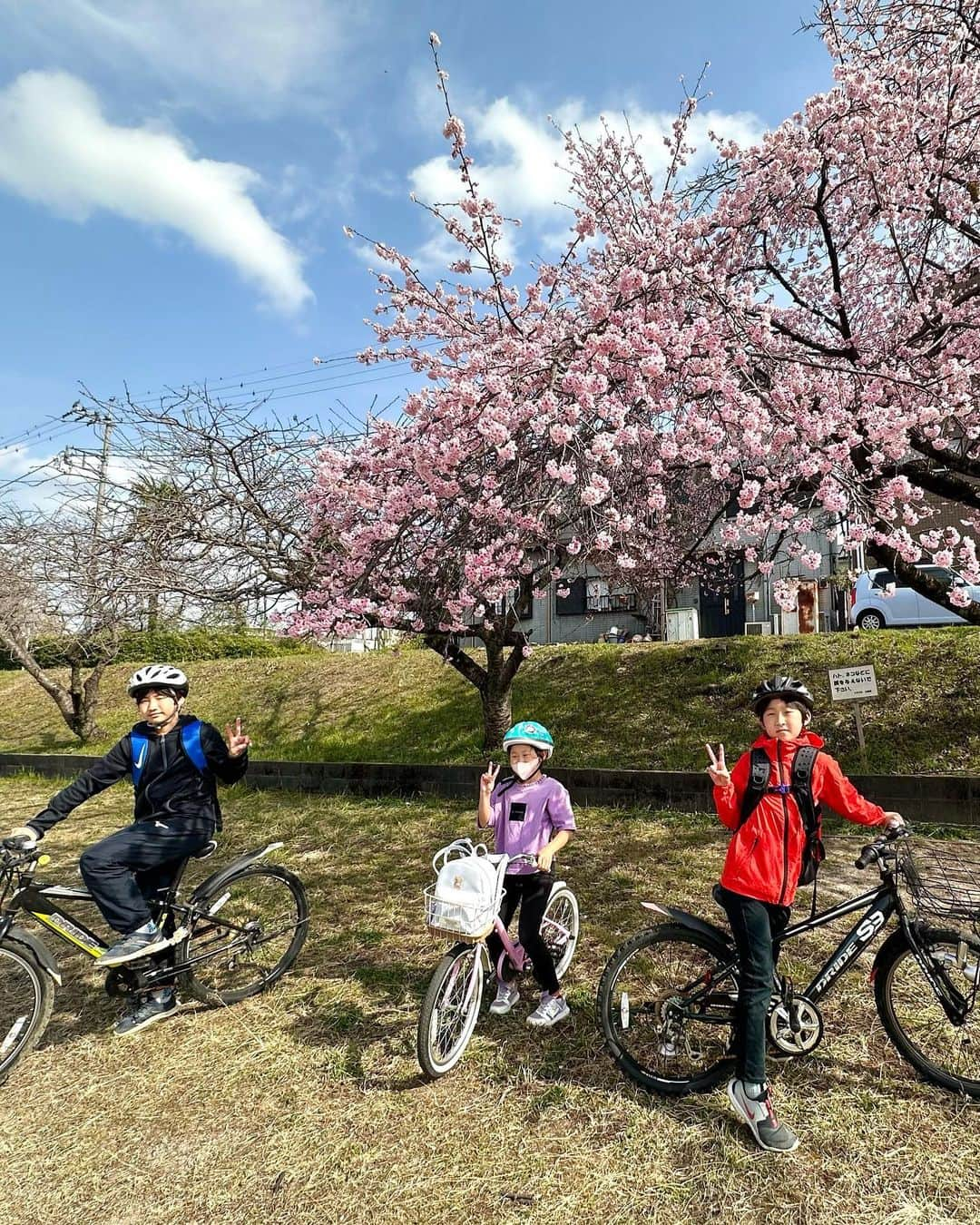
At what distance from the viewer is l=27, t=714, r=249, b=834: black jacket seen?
3797 mm

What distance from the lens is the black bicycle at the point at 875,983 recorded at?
297cm

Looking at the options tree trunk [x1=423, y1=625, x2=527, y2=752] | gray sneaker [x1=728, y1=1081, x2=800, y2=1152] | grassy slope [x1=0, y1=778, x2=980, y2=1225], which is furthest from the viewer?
tree trunk [x1=423, y1=625, x2=527, y2=752]

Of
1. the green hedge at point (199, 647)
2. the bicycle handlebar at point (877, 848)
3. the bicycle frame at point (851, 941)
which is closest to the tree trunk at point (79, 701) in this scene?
the green hedge at point (199, 647)

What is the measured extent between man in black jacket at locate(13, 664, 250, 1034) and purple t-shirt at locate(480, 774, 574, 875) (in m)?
1.48

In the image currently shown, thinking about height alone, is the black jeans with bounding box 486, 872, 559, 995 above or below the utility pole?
below

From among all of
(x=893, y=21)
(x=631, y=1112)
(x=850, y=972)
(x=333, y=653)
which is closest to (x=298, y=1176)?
(x=631, y=1112)

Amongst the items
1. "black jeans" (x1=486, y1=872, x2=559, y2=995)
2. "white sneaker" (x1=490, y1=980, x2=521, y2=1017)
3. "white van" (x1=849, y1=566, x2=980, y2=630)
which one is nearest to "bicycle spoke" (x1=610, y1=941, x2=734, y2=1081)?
"black jeans" (x1=486, y1=872, x2=559, y2=995)

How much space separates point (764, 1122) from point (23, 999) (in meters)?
3.76

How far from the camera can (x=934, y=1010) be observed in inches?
137

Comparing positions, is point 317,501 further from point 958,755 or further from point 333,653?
point 333,653

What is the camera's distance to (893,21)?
596 centimetres

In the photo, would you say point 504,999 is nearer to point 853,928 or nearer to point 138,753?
point 853,928

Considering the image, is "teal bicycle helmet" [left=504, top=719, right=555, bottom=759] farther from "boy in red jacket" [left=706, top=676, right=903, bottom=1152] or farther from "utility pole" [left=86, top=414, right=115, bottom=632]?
"utility pole" [left=86, top=414, right=115, bottom=632]

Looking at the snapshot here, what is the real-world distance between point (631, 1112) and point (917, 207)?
757 centimetres
